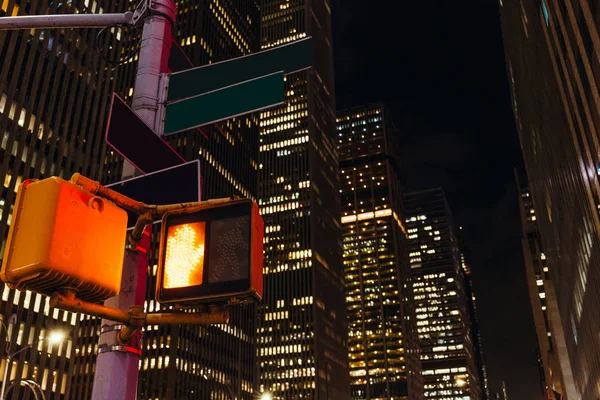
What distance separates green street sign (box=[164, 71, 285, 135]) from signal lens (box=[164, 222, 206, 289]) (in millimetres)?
2293

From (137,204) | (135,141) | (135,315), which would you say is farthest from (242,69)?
(135,315)

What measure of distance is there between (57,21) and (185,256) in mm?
3549

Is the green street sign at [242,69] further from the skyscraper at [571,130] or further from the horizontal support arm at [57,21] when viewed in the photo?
the skyscraper at [571,130]

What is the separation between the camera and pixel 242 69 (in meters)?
6.28

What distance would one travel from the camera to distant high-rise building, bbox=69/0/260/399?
11819cm

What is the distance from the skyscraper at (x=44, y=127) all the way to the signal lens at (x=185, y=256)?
6686 cm

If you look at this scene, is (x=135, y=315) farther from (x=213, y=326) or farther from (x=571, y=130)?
(x=213, y=326)

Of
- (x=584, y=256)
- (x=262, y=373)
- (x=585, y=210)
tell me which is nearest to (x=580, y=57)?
(x=585, y=210)

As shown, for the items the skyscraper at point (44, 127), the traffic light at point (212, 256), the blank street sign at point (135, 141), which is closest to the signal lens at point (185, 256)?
the traffic light at point (212, 256)

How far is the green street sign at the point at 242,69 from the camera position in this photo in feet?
20.0

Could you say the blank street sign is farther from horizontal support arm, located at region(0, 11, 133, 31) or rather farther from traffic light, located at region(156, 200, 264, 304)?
traffic light, located at region(156, 200, 264, 304)

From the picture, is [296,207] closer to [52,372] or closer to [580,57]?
[52,372]

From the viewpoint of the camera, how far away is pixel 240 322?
149 m

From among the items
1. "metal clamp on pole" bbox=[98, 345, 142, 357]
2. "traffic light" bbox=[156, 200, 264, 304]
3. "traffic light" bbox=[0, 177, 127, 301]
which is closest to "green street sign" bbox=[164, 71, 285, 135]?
"traffic light" bbox=[156, 200, 264, 304]
